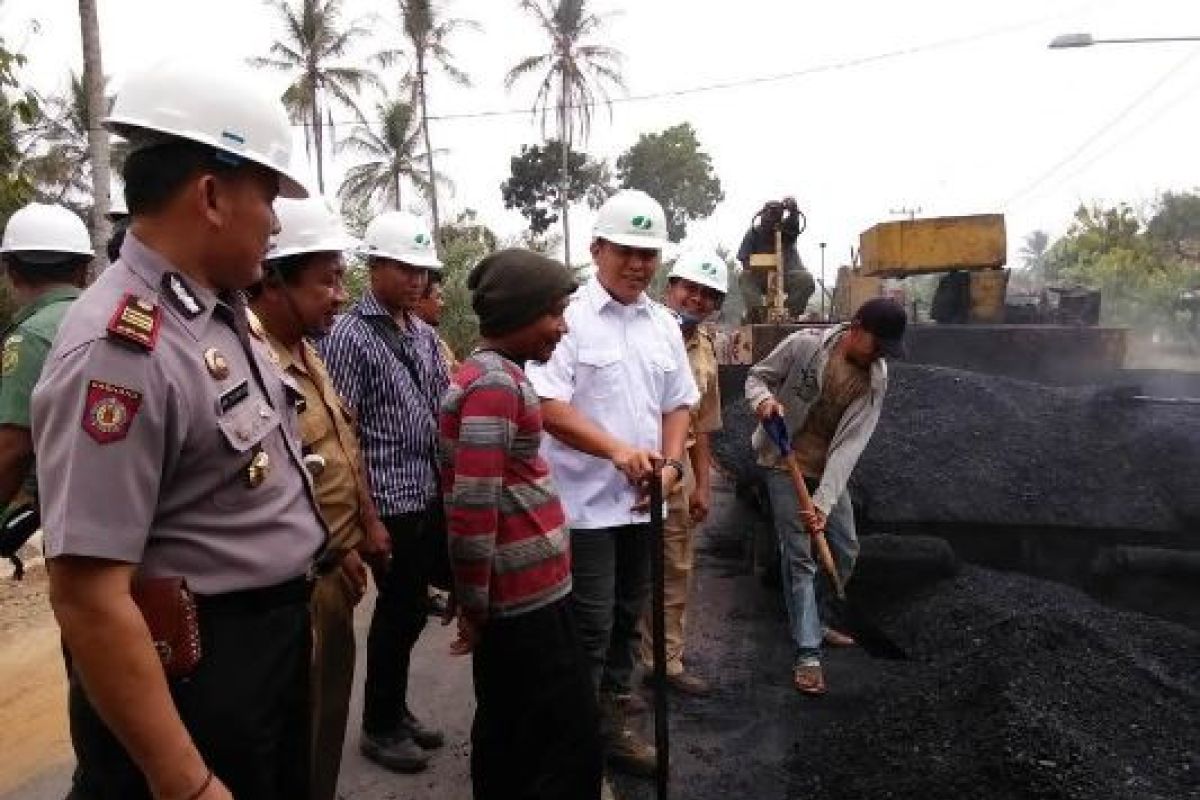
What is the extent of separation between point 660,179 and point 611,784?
115 ft

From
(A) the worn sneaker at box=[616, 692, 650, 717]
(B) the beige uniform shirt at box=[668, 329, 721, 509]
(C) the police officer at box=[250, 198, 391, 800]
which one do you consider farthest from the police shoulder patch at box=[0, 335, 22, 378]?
(B) the beige uniform shirt at box=[668, 329, 721, 509]

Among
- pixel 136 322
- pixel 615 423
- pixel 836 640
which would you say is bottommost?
pixel 836 640

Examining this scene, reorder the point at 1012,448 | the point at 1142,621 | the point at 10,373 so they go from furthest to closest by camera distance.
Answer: the point at 1012,448, the point at 1142,621, the point at 10,373

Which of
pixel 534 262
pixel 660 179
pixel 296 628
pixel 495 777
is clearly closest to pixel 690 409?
pixel 534 262

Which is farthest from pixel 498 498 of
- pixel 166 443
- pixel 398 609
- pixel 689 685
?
pixel 689 685

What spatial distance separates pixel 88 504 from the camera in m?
1.19

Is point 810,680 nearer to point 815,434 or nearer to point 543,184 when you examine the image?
point 815,434

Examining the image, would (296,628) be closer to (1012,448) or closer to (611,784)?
(611,784)

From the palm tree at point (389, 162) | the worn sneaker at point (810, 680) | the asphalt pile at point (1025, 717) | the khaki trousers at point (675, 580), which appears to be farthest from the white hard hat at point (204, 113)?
the palm tree at point (389, 162)

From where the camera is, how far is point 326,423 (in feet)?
8.35

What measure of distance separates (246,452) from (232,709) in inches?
16.6

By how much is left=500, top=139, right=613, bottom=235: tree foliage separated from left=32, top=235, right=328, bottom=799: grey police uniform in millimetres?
30110

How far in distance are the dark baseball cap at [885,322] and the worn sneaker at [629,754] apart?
1.99 meters

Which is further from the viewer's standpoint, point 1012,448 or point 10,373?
point 1012,448
